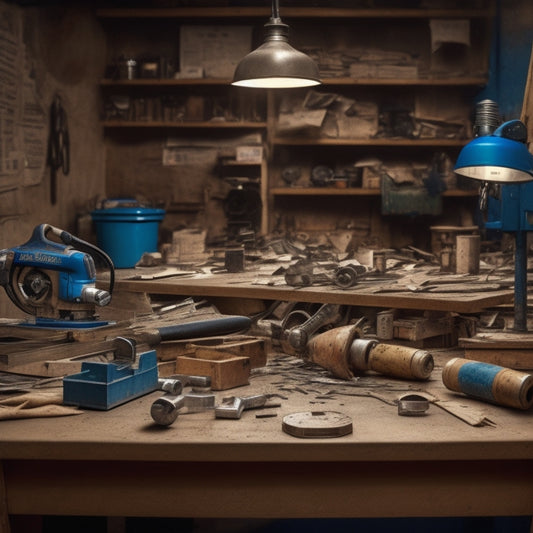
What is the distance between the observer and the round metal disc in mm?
1549

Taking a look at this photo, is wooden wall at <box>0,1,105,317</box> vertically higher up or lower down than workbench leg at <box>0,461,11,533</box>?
higher up

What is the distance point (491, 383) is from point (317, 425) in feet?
1.55

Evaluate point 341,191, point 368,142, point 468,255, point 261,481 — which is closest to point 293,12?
point 368,142

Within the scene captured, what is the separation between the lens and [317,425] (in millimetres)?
1568

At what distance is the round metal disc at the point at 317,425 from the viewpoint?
5.08 ft

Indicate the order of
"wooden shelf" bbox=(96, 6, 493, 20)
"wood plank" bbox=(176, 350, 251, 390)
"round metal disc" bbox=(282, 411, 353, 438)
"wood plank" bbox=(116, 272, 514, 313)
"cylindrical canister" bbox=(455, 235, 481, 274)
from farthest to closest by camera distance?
"wooden shelf" bbox=(96, 6, 493, 20) < "cylindrical canister" bbox=(455, 235, 481, 274) < "wood plank" bbox=(116, 272, 514, 313) < "wood plank" bbox=(176, 350, 251, 390) < "round metal disc" bbox=(282, 411, 353, 438)

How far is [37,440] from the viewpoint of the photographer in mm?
1522

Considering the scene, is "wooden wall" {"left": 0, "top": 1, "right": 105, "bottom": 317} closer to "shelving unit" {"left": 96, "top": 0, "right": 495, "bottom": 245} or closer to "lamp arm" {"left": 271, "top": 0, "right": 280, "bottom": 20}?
"shelving unit" {"left": 96, "top": 0, "right": 495, "bottom": 245}

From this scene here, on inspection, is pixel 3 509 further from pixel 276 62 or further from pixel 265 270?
pixel 265 270

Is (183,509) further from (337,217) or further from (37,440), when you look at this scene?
(337,217)

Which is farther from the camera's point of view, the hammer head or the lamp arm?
the lamp arm

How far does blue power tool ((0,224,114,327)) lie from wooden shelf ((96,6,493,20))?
3504 mm

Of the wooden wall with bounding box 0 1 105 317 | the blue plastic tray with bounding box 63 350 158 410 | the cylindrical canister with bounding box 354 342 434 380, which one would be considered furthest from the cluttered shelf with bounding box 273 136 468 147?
the blue plastic tray with bounding box 63 350 158 410

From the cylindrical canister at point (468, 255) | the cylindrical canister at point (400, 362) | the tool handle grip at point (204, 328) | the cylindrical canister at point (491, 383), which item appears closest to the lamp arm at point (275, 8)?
the cylindrical canister at point (468, 255)
